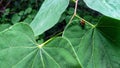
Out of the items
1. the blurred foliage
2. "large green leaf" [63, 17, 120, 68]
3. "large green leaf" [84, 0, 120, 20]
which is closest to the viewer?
A: "large green leaf" [84, 0, 120, 20]

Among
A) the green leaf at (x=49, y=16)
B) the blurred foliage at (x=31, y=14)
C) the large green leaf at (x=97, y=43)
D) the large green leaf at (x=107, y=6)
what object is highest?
the blurred foliage at (x=31, y=14)

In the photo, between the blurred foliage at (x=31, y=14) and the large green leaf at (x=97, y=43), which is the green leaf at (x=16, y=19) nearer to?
the blurred foliage at (x=31, y=14)

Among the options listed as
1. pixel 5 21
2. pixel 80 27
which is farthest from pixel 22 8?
pixel 80 27

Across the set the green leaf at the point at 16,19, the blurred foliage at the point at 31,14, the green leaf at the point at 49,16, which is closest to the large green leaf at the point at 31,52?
the green leaf at the point at 49,16

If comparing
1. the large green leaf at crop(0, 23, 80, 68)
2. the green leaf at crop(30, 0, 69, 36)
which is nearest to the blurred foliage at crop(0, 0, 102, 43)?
the green leaf at crop(30, 0, 69, 36)

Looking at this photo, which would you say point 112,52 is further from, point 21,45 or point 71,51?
point 21,45

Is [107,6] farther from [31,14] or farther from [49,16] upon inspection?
[31,14]

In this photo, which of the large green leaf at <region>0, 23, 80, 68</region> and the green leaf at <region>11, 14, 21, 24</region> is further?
the green leaf at <region>11, 14, 21, 24</region>

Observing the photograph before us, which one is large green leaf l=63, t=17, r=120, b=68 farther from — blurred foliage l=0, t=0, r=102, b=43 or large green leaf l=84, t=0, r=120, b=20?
blurred foliage l=0, t=0, r=102, b=43
